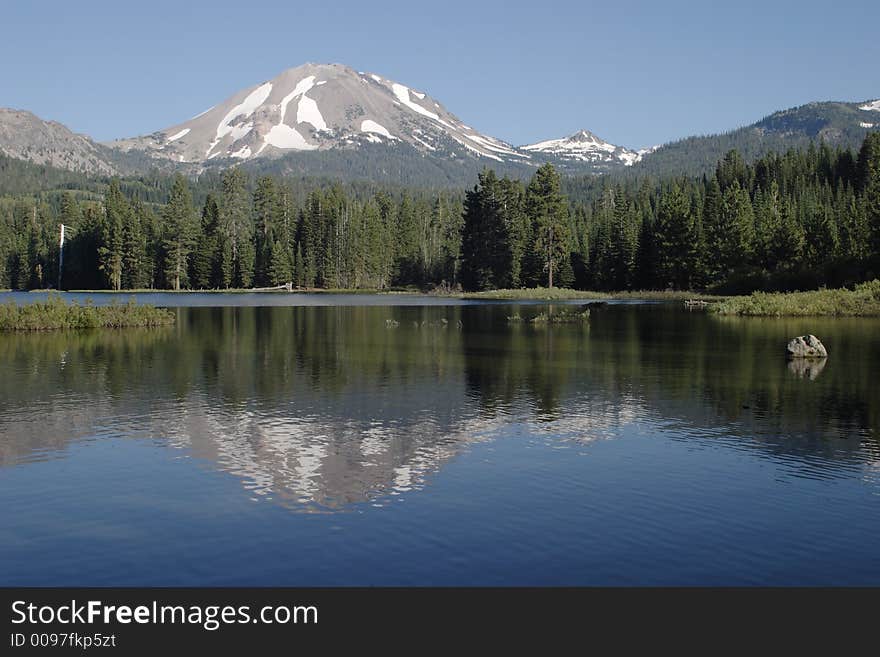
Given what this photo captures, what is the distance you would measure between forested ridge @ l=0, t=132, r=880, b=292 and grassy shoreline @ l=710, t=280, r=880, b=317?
16.6 m

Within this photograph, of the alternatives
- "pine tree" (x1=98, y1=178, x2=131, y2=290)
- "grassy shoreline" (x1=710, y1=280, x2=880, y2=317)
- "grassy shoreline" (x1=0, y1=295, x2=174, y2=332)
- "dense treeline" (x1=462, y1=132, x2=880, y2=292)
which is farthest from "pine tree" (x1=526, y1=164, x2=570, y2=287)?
"pine tree" (x1=98, y1=178, x2=131, y2=290)

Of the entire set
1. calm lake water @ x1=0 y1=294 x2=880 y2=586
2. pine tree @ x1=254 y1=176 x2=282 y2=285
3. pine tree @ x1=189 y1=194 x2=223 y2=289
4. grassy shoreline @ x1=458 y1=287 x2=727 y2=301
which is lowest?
calm lake water @ x1=0 y1=294 x2=880 y2=586

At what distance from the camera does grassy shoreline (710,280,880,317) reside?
7756 cm

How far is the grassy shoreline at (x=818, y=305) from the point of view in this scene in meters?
77.6

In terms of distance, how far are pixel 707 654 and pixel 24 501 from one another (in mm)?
13119

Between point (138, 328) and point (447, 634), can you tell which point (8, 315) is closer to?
point (138, 328)

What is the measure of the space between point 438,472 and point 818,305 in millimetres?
70599

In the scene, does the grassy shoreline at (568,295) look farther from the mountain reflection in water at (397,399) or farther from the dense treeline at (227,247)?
the mountain reflection in water at (397,399)

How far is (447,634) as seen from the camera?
1110 cm

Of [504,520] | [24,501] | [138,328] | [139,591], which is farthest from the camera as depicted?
[138,328]

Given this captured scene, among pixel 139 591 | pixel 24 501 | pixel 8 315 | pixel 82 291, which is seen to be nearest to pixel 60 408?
pixel 24 501

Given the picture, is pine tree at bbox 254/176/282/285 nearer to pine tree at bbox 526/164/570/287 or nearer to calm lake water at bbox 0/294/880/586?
pine tree at bbox 526/164/570/287

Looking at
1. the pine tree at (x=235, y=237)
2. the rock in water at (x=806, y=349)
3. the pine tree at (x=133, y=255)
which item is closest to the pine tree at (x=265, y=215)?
the pine tree at (x=235, y=237)

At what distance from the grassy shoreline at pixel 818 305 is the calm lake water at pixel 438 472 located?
4041cm
